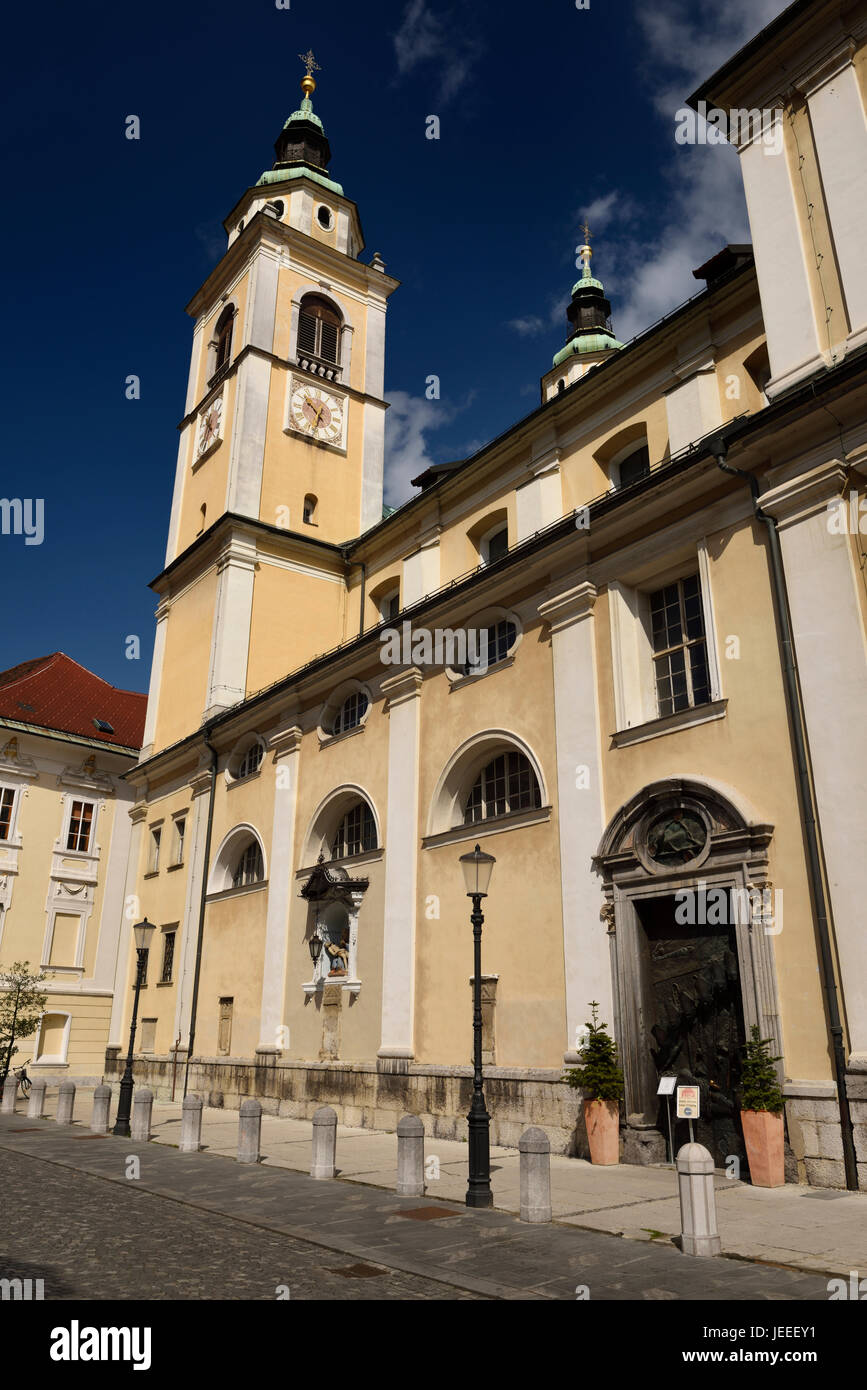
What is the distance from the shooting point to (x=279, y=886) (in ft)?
75.1

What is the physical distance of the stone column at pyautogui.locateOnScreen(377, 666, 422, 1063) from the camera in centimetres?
→ 1808

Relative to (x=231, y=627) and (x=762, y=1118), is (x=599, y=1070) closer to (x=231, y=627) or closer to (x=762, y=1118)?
(x=762, y=1118)

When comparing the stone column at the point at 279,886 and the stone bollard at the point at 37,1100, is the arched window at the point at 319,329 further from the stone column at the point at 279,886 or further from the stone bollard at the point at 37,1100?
the stone bollard at the point at 37,1100

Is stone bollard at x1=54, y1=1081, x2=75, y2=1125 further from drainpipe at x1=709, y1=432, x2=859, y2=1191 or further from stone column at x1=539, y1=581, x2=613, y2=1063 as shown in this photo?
drainpipe at x1=709, y1=432, x2=859, y2=1191

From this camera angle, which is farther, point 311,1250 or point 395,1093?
point 395,1093

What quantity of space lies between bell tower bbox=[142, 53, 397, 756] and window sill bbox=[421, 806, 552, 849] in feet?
37.7

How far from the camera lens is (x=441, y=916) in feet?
58.9

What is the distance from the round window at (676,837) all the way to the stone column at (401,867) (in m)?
5.99

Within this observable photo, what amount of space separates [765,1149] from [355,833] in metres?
12.2

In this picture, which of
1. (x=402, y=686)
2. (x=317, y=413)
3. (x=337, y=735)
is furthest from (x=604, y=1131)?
(x=317, y=413)

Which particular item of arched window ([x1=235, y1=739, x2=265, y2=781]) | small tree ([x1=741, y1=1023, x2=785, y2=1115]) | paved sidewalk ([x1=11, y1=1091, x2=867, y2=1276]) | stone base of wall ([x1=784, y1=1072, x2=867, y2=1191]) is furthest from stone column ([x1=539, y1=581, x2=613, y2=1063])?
arched window ([x1=235, y1=739, x2=265, y2=781])

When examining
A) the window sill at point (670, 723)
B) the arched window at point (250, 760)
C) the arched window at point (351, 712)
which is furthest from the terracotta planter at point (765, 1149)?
the arched window at point (250, 760)

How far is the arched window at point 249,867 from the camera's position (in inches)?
991
